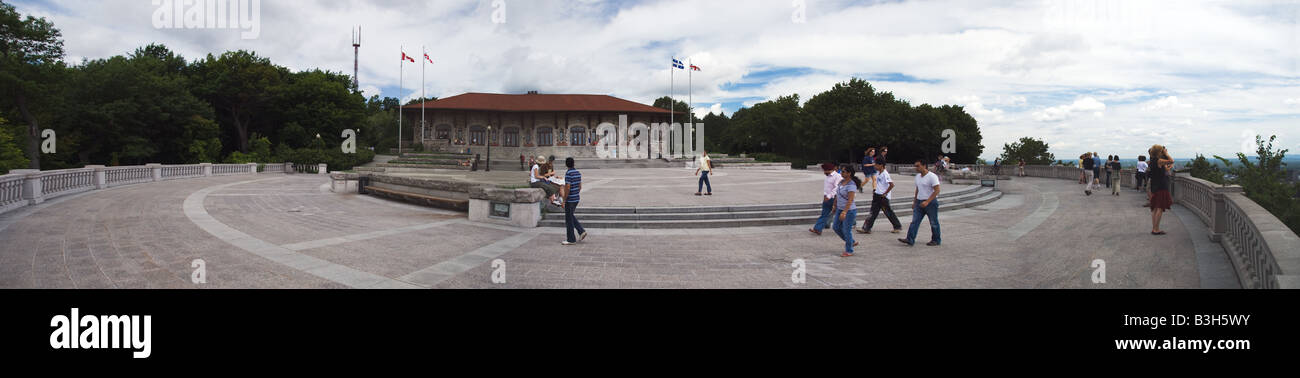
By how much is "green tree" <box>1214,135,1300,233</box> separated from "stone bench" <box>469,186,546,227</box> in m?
14.2

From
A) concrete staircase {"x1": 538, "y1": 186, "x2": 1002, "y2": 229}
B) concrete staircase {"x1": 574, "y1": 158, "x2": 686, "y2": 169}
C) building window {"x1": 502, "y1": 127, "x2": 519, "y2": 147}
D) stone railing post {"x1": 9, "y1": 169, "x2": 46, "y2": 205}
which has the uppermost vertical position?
building window {"x1": 502, "y1": 127, "x2": 519, "y2": 147}

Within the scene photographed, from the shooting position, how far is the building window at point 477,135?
173ft

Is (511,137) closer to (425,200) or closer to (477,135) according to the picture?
(477,135)

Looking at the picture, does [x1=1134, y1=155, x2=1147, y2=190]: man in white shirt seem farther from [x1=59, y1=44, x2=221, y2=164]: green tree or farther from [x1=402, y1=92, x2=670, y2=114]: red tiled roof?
[x1=59, y1=44, x2=221, y2=164]: green tree

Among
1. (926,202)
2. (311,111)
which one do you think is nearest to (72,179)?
(926,202)

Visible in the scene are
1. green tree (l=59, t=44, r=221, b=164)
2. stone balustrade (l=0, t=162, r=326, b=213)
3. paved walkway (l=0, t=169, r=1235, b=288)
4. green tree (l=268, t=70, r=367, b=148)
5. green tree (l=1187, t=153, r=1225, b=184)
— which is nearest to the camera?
paved walkway (l=0, t=169, r=1235, b=288)

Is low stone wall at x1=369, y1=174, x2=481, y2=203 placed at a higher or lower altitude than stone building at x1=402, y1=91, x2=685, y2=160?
Result: lower

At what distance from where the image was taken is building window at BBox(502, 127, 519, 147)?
54.0 metres

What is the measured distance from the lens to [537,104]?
55250mm

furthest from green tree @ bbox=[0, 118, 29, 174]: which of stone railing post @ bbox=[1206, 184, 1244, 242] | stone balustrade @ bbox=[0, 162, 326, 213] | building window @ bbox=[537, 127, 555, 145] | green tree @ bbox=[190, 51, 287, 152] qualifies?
→ stone railing post @ bbox=[1206, 184, 1244, 242]

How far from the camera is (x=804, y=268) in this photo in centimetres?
680
